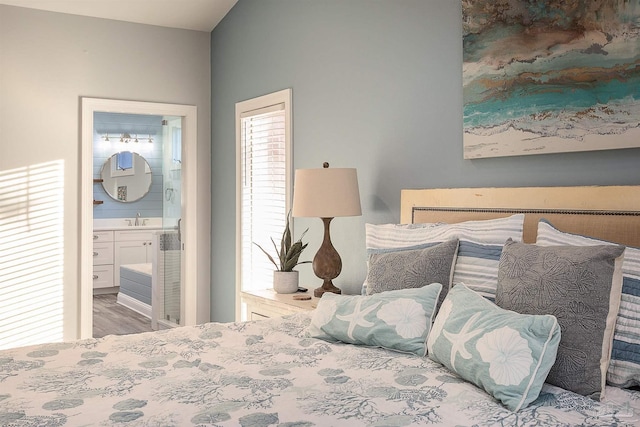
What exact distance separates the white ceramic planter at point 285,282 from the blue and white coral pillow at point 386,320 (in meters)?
1.38

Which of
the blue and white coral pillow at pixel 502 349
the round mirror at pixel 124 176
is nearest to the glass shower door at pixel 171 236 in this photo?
the round mirror at pixel 124 176

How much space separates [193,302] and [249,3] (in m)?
2.37

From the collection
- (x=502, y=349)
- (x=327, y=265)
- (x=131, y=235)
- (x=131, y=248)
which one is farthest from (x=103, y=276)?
(x=502, y=349)

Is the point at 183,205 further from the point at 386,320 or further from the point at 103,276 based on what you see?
the point at 386,320

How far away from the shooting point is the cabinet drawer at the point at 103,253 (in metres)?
7.75

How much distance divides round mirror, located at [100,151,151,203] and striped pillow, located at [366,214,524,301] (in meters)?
6.33

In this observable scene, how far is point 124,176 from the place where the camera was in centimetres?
840

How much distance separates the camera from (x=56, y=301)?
466 centimetres

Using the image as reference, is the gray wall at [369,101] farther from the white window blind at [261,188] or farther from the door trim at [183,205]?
the door trim at [183,205]

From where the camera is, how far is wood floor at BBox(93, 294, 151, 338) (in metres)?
5.90

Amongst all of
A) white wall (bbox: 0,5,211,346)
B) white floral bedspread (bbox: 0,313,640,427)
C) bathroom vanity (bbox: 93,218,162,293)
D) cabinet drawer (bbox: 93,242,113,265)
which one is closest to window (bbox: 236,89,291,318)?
white wall (bbox: 0,5,211,346)

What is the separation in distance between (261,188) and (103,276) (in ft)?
13.0

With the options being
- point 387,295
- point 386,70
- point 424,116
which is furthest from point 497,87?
point 387,295

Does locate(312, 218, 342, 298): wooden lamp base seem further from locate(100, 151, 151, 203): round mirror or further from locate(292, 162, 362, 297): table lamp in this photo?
locate(100, 151, 151, 203): round mirror
